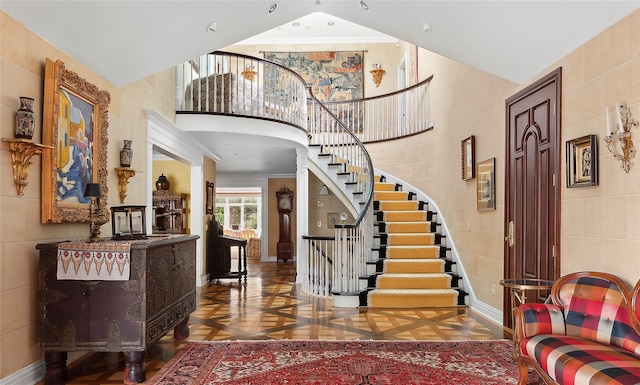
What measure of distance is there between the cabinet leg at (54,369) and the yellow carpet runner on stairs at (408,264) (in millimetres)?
3866

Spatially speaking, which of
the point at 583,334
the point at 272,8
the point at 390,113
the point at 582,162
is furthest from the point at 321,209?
the point at 583,334

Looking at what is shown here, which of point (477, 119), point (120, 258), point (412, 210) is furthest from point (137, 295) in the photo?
point (412, 210)

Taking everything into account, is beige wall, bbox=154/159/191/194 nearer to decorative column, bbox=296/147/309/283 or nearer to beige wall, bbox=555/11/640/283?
decorative column, bbox=296/147/309/283

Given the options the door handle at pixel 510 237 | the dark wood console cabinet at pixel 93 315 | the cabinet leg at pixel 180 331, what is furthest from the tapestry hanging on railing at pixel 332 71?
the dark wood console cabinet at pixel 93 315

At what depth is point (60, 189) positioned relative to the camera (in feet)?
11.5

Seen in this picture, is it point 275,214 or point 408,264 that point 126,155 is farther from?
point 275,214

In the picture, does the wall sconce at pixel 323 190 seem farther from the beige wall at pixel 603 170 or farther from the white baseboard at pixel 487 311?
the beige wall at pixel 603 170

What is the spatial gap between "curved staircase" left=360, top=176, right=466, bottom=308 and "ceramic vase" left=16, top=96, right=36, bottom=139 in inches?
175

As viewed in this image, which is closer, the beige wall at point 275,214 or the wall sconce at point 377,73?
the wall sconce at point 377,73

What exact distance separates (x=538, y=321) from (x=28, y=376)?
358 centimetres

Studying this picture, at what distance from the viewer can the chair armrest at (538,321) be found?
10.4 feet

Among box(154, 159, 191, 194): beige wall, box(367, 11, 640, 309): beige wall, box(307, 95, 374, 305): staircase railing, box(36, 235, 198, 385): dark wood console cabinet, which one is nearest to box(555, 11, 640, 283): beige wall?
box(367, 11, 640, 309): beige wall

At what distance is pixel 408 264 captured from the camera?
684 centimetres

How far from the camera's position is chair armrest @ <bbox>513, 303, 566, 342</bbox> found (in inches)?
125
